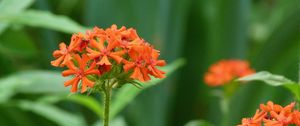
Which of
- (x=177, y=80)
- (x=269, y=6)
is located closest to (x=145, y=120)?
(x=177, y=80)

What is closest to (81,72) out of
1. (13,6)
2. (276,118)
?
(276,118)

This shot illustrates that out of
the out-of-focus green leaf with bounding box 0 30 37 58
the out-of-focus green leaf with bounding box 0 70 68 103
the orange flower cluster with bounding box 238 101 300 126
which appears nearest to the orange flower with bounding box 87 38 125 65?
the orange flower cluster with bounding box 238 101 300 126

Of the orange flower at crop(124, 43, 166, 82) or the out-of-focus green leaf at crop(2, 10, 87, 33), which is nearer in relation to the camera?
the orange flower at crop(124, 43, 166, 82)

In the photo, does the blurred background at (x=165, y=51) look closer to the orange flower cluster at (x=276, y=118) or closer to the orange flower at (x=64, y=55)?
the orange flower at (x=64, y=55)

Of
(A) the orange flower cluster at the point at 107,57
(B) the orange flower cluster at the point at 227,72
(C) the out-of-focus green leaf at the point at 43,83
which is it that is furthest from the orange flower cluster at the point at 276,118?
(C) the out-of-focus green leaf at the point at 43,83

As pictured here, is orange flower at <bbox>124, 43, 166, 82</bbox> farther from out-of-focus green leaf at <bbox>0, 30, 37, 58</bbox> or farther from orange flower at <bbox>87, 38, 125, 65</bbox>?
out-of-focus green leaf at <bbox>0, 30, 37, 58</bbox>

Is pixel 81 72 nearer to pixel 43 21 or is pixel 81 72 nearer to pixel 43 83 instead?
pixel 43 21
